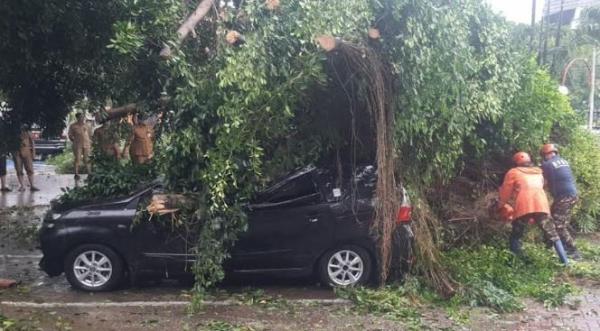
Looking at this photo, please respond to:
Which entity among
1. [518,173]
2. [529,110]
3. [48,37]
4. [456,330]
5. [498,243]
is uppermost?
[48,37]

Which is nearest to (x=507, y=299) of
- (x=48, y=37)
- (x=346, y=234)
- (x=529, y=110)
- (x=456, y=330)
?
(x=456, y=330)

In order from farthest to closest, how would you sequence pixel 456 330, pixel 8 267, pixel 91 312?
pixel 8 267
pixel 91 312
pixel 456 330

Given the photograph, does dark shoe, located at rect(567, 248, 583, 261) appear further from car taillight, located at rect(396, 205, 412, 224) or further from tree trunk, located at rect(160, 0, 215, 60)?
tree trunk, located at rect(160, 0, 215, 60)

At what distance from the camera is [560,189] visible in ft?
30.1

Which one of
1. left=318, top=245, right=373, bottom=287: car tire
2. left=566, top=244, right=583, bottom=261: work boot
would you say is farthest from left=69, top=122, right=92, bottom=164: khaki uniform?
left=566, top=244, right=583, bottom=261: work boot

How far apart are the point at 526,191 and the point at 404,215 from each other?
1.96 metres

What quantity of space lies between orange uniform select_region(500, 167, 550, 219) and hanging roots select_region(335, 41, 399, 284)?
226 centimetres

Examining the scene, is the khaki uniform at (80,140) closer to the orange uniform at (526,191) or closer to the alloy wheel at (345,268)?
the alloy wheel at (345,268)

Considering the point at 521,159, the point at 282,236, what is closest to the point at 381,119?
the point at 282,236

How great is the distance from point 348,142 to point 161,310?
8.67 ft

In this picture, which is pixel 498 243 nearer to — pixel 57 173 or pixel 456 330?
pixel 456 330

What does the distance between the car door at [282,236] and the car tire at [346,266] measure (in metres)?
0.17

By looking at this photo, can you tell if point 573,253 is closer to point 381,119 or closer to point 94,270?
point 381,119

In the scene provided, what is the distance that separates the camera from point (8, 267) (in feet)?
29.3
